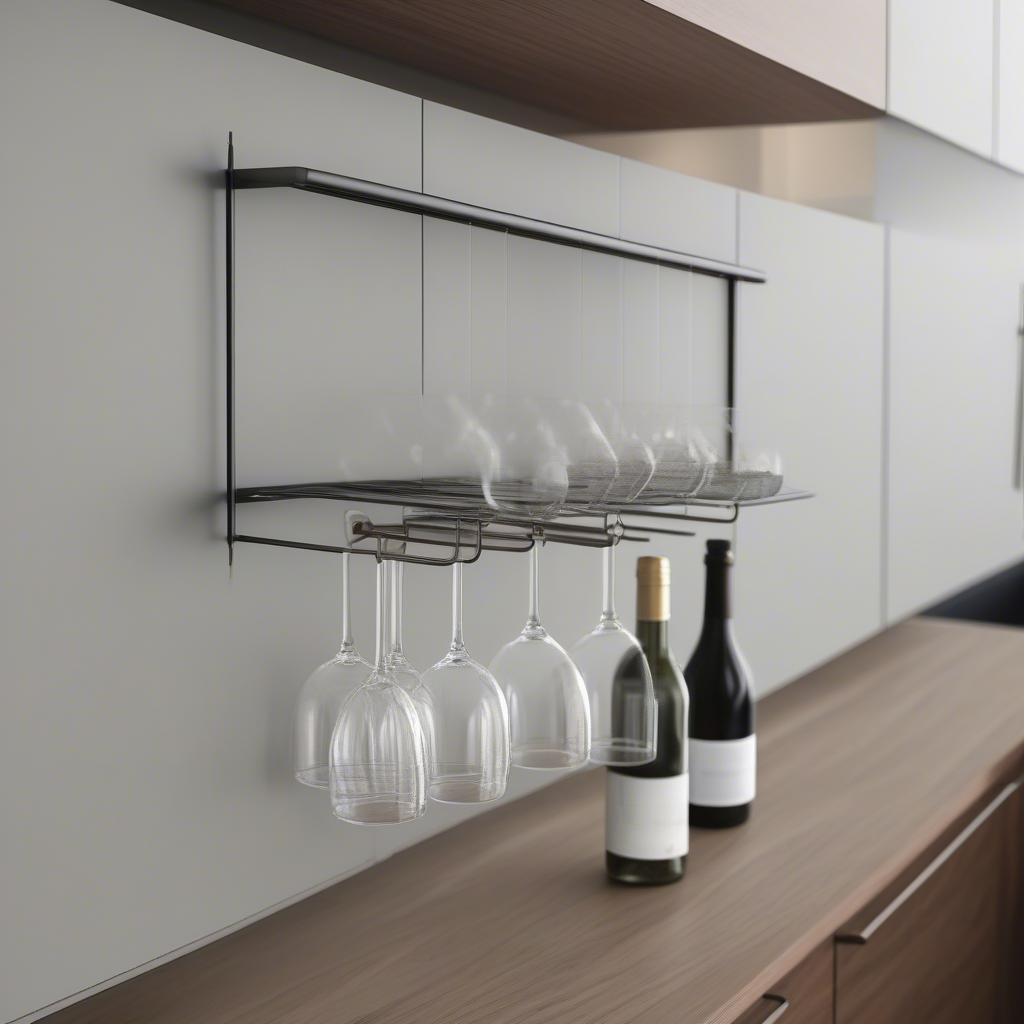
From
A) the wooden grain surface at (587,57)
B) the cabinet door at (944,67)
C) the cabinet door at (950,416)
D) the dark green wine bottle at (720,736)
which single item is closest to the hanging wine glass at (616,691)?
the dark green wine bottle at (720,736)

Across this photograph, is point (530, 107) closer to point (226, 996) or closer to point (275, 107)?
point (275, 107)

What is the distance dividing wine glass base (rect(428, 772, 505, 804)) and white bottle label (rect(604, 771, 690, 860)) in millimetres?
314

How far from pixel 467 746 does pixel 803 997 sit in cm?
46

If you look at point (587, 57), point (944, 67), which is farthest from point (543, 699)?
point (944, 67)

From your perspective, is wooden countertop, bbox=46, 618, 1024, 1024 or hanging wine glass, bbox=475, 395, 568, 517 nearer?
hanging wine glass, bbox=475, 395, 568, 517

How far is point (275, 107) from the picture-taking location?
3.12 feet

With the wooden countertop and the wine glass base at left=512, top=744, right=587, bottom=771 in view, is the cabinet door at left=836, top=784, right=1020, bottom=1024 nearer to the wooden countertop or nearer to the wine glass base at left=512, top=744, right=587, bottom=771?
the wooden countertop

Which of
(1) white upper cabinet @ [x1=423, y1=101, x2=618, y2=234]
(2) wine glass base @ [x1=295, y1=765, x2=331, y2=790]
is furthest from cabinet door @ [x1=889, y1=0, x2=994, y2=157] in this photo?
(2) wine glass base @ [x1=295, y1=765, x2=331, y2=790]

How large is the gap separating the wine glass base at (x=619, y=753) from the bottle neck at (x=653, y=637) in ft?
0.57

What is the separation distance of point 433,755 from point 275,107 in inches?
19.1

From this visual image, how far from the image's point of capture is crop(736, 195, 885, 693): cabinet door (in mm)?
1651

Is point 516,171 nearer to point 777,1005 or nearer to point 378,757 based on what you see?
point 378,757

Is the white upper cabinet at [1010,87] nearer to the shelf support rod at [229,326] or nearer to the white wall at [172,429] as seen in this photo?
the white wall at [172,429]

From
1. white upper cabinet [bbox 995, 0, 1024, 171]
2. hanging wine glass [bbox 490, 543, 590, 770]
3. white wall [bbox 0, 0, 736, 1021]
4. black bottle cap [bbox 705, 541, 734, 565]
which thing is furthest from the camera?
white upper cabinet [bbox 995, 0, 1024, 171]
